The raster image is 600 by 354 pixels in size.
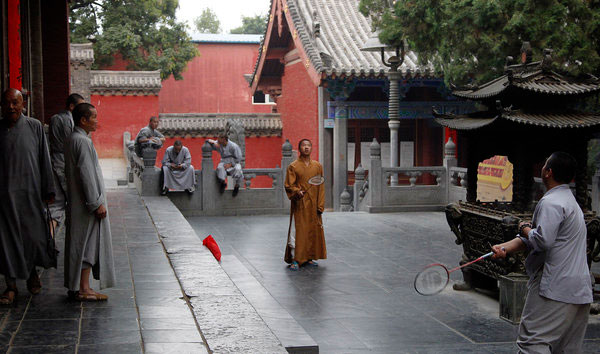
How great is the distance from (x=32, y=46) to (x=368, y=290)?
531cm

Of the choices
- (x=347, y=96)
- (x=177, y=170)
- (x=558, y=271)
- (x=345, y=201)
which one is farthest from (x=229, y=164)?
(x=558, y=271)

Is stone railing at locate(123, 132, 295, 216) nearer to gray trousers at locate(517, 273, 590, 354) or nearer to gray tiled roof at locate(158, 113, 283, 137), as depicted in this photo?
gray tiled roof at locate(158, 113, 283, 137)

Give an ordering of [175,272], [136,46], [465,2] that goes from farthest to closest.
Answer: [136,46], [465,2], [175,272]

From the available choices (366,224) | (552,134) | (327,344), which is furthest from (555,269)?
(366,224)

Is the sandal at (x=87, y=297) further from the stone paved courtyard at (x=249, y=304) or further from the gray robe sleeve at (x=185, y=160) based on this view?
the gray robe sleeve at (x=185, y=160)

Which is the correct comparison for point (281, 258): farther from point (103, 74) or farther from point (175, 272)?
point (103, 74)

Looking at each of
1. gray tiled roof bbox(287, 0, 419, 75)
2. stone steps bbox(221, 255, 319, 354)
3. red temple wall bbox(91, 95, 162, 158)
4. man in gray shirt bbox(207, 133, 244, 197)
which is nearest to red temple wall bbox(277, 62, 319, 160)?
gray tiled roof bbox(287, 0, 419, 75)

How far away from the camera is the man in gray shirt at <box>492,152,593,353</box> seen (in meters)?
3.94

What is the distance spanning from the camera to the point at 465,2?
10.3 meters

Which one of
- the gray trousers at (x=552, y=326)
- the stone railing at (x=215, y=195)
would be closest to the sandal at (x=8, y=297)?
the gray trousers at (x=552, y=326)

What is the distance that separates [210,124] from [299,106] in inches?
136

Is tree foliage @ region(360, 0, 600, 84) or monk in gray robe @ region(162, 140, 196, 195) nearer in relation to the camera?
tree foliage @ region(360, 0, 600, 84)

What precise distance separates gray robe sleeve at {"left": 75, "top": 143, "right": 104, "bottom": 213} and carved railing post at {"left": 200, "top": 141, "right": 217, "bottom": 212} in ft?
29.8

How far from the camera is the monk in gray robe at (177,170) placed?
13312mm
